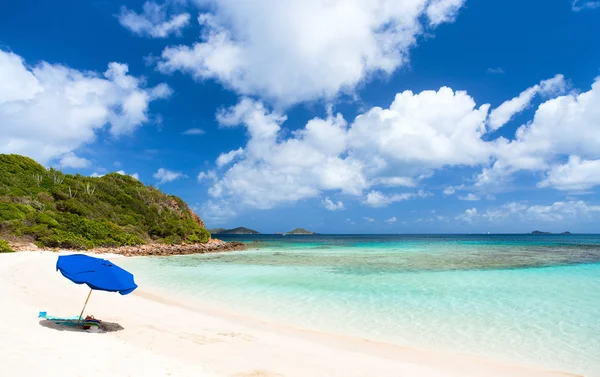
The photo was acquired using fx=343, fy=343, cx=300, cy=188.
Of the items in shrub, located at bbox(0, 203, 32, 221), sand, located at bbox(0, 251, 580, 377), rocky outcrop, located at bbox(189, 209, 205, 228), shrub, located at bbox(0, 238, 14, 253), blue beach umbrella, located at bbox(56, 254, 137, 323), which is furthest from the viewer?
rocky outcrop, located at bbox(189, 209, 205, 228)

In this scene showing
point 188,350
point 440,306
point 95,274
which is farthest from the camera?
point 440,306

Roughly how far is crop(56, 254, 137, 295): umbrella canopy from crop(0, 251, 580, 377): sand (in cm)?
103

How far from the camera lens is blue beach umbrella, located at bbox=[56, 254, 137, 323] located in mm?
7652

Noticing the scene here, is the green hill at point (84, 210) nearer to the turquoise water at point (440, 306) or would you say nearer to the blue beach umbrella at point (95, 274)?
the turquoise water at point (440, 306)

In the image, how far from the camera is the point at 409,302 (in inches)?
513

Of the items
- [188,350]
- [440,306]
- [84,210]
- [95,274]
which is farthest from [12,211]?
[440,306]

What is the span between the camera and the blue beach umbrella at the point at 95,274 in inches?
301

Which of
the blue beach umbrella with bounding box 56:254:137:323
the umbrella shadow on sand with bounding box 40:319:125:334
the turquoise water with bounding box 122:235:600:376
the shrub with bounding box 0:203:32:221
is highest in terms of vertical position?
the shrub with bounding box 0:203:32:221

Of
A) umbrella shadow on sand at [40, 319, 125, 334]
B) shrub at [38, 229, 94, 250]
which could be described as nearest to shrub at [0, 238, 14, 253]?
shrub at [38, 229, 94, 250]

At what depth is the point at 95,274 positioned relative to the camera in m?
7.87

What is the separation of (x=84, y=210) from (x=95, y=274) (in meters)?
37.9

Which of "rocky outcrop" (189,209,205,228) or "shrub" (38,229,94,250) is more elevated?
"rocky outcrop" (189,209,205,228)

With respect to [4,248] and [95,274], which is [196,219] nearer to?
[4,248]

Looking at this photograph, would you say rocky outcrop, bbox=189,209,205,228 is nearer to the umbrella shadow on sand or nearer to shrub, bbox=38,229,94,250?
shrub, bbox=38,229,94,250
